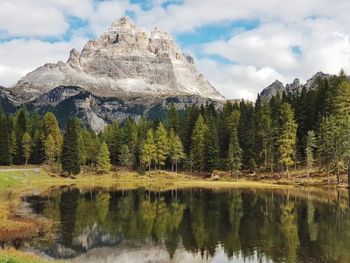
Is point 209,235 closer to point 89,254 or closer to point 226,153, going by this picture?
point 89,254

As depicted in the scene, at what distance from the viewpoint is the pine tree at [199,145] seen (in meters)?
136

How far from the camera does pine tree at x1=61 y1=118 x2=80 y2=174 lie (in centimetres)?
13050

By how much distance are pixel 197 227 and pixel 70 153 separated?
82.8 meters

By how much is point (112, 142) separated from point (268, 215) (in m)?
102

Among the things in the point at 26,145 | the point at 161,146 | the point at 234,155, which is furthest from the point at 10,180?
the point at 234,155

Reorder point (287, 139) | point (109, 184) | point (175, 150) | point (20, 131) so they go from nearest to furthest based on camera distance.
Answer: point (287, 139)
point (109, 184)
point (175, 150)
point (20, 131)

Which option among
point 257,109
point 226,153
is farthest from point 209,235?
point 257,109

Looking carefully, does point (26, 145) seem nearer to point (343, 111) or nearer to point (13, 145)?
point (13, 145)

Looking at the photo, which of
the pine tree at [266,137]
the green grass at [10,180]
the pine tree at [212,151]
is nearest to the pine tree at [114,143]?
→ the pine tree at [212,151]

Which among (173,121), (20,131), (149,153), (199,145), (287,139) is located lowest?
(149,153)

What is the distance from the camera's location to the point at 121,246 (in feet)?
146

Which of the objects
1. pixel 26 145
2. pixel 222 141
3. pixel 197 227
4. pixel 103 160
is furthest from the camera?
pixel 222 141

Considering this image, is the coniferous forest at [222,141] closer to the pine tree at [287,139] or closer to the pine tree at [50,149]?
the pine tree at [50,149]

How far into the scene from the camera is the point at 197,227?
54812 millimetres
